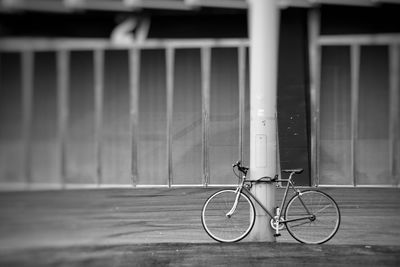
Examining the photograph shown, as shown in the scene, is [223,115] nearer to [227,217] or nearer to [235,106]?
[235,106]

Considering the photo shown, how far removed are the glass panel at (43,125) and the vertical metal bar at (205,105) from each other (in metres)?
9.52

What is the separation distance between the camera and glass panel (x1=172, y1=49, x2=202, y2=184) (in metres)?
12.4

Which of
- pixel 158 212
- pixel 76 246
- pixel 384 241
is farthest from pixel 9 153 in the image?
pixel 158 212

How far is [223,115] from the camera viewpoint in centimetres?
1247

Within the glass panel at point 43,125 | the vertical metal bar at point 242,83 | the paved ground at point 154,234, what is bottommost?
the paved ground at point 154,234

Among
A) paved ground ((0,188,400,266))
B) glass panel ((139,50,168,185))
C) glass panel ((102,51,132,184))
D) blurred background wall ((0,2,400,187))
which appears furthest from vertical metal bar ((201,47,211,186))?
glass panel ((102,51,132,184))

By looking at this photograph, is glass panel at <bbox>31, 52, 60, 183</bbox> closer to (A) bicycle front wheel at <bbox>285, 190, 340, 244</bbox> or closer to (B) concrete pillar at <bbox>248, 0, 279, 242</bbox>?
(B) concrete pillar at <bbox>248, 0, 279, 242</bbox>

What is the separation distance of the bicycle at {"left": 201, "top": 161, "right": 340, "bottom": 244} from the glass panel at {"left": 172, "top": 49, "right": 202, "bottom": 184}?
6211mm

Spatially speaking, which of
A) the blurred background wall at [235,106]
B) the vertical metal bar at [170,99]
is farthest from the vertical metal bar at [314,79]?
the vertical metal bar at [170,99]

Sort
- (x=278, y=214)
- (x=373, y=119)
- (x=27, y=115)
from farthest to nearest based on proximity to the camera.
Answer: (x=373, y=119) < (x=278, y=214) < (x=27, y=115)

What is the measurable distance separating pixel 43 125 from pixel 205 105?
10.3 meters

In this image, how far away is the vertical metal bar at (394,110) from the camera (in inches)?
483

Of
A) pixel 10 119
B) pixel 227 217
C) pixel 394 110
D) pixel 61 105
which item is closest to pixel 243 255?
pixel 227 217

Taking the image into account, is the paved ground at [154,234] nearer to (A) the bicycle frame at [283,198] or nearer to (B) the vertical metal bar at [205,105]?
(A) the bicycle frame at [283,198]
